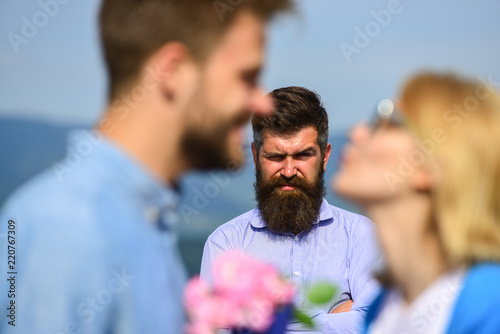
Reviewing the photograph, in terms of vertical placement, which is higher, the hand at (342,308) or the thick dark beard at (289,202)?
the thick dark beard at (289,202)

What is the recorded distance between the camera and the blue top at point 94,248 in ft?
5.81

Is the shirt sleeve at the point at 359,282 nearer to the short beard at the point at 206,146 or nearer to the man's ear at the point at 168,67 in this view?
the short beard at the point at 206,146

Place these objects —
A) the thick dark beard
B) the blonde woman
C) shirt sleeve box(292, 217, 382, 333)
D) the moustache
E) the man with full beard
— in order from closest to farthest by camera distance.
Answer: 1. the blonde woman
2. shirt sleeve box(292, 217, 382, 333)
3. the man with full beard
4. the thick dark beard
5. the moustache

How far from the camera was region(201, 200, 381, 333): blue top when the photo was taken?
15.1ft

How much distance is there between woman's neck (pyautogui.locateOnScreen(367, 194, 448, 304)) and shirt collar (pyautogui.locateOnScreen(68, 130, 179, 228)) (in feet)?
2.36

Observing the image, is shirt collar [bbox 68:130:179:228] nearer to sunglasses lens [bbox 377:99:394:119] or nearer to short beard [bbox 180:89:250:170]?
short beard [bbox 180:89:250:170]

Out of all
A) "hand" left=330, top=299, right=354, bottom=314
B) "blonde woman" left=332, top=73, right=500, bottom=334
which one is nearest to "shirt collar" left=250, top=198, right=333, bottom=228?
"hand" left=330, top=299, right=354, bottom=314

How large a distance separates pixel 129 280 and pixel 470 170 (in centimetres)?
106

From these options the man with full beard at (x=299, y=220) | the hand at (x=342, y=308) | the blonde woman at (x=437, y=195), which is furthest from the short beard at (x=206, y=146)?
the hand at (x=342, y=308)

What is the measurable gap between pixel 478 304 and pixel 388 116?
2.07 feet

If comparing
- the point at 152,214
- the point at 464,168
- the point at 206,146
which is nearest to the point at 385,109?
→ the point at 464,168

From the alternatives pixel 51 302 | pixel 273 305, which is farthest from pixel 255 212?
pixel 51 302

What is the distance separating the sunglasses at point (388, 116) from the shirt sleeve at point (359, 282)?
213 cm

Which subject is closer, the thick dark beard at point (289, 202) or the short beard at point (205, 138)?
the short beard at point (205, 138)
